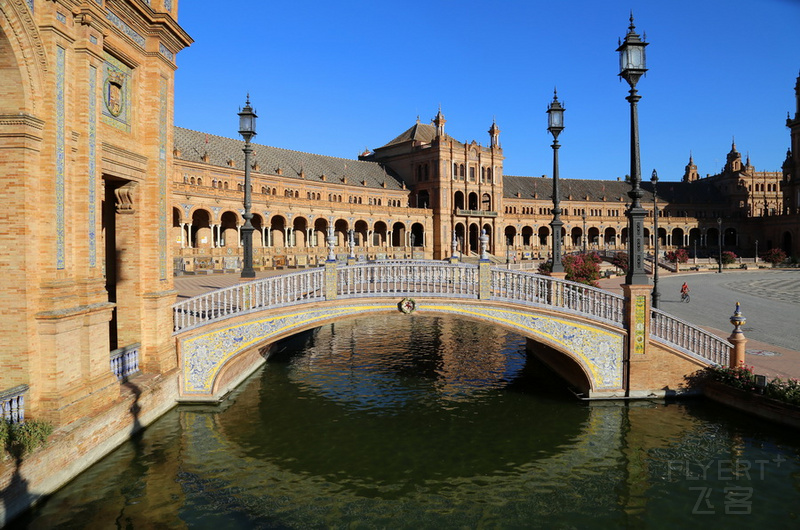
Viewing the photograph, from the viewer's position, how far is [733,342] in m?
14.1

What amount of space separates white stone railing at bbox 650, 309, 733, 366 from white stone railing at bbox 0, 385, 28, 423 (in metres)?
14.3

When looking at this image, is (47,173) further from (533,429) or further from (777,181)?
(777,181)

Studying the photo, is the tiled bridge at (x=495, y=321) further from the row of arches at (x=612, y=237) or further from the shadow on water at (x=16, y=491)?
the row of arches at (x=612, y=237)

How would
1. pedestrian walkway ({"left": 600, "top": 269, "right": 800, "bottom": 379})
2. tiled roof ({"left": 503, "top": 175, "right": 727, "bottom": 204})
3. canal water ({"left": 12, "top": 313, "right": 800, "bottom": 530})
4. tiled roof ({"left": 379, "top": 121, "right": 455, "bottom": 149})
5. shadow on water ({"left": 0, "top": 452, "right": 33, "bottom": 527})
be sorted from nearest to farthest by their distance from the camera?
1. shadow on water ({"left": 0, "top": 452, "right": 33, "bottom": 527})
2. canal water ({"left": 12, "top": 313, "right": 800, "bottom": 530})
3. pedestrian walkway ({"left": 600, "top": 269, "right": 800, "bottom": 379})
4. tiled roof ({"left": 379, "top": 121, "right": 455, "bottom": 149})
5. tiled roof ({"left": 503, "top": 175, "right": 727, "bottom": 204})

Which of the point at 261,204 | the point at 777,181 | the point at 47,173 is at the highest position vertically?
the point at 777,181

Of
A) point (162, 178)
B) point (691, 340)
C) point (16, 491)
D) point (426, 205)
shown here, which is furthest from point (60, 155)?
point (426, 205)

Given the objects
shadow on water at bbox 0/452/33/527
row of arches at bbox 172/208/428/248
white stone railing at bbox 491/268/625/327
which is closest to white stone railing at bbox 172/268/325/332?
white stone railing at bbox 491/268/625/327

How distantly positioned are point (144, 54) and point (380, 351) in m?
13.2

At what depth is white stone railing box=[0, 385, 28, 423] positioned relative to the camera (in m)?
8.72

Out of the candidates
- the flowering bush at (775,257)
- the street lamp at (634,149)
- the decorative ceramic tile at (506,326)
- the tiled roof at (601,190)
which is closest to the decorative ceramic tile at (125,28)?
the decorative ceramic tile at (506,326)

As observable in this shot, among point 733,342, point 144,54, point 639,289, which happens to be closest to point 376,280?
point 639,289

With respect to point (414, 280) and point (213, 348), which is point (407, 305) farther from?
point (213, 348)

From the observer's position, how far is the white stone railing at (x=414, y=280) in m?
15.2

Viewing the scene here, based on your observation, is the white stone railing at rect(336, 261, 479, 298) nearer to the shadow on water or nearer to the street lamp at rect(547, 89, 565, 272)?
the street lamp at rect(547, 89, 565, 272)
